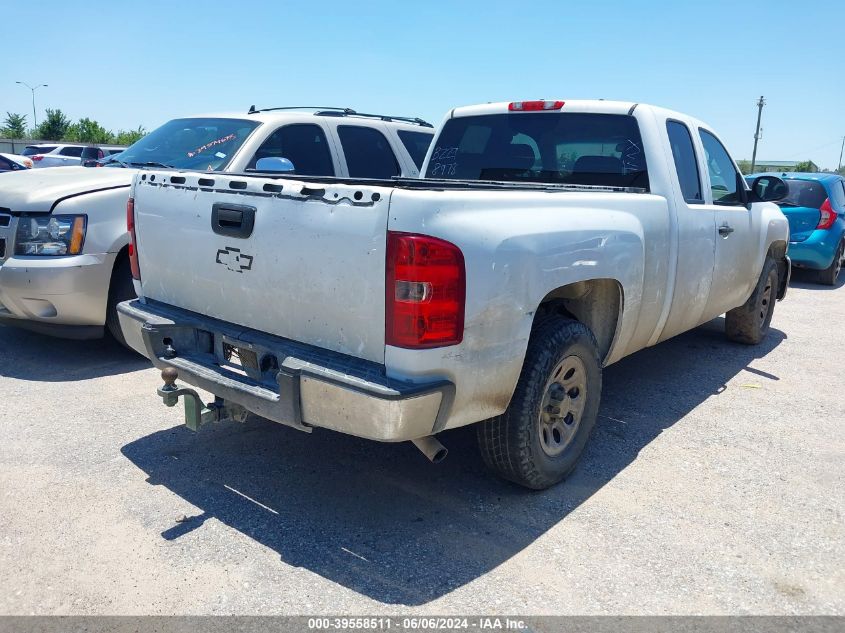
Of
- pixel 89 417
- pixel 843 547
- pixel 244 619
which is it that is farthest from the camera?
pixel 89 417

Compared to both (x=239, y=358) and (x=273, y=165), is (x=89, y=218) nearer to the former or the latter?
(x=273, y=165)

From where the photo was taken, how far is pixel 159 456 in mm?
3883

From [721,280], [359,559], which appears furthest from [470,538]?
[721,280]

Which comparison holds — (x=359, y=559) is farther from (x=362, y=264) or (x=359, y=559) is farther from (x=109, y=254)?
(x=109, y=254)

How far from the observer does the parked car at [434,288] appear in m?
2.68

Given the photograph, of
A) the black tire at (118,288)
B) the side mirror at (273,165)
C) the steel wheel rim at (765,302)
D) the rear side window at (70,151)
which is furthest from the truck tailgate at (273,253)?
the rear side window at (70,151)

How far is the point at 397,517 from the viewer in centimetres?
330

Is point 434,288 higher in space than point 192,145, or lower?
lower

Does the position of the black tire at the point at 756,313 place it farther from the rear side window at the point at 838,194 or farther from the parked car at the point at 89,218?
the rear side window at the point at 838,194

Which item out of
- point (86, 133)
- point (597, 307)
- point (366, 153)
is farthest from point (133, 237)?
point (86, 133)

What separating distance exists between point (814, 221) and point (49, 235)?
33.5 feet

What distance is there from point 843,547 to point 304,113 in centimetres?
516

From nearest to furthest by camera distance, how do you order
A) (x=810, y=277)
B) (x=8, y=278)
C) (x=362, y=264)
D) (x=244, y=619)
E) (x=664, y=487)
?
(x=244, y=619), (x=362, y=264), (x=664, y=487), (x=8, y=278), (x=810, y=277)

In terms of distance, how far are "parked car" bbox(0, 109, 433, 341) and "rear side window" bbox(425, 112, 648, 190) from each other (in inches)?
53.4
